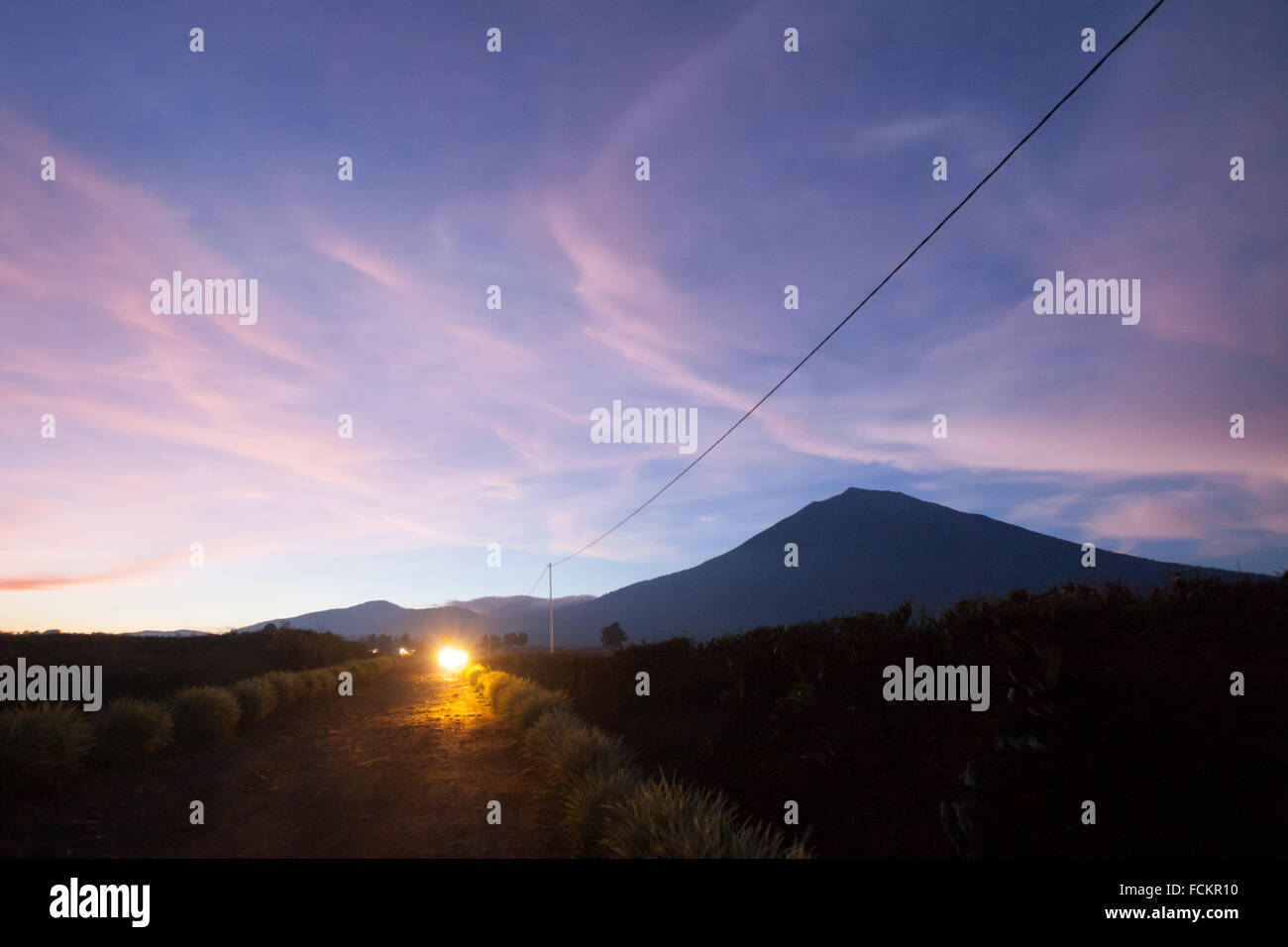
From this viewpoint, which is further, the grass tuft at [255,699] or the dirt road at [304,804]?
the grass tuft at [255,699]

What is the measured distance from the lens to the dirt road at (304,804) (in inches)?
259

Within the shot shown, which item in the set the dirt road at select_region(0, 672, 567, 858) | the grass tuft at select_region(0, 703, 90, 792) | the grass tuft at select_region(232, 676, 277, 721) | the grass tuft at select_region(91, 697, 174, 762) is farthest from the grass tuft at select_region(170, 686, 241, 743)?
the grass tuft at select_region(0, 703, 90, 792)

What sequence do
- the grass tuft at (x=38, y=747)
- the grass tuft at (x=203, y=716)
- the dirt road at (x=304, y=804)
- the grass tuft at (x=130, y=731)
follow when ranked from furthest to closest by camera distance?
the grass tuft at (x=203, y=716) < the grass tuft at (x=130, y=731) < the grass tuft at (x=38, y=747) < the dirt road at (x=304, y=804)

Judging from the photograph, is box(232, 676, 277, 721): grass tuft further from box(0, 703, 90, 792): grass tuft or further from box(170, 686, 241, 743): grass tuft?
box(0, 703, 90, 792): grass tuft

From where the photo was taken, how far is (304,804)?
8406 millimetres

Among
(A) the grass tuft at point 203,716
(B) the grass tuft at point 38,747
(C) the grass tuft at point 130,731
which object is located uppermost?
(B) the grass tuft at point 38,747

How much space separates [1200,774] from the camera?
5535mm

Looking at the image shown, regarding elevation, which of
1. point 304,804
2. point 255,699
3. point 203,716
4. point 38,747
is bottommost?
point 255,699

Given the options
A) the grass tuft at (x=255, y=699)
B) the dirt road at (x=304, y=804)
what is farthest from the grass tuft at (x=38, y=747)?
the grass tuft at (x=255, y=699)

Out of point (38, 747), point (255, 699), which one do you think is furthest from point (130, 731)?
point (255, 699)

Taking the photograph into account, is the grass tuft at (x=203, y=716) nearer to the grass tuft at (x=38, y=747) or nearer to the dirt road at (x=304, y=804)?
the dirt road at (x=304, y=804)

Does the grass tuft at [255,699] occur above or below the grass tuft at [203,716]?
below

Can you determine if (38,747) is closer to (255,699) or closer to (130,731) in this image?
(130,731)

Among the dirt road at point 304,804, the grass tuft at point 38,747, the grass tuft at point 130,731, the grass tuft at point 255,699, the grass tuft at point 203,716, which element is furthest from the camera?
the grass tuft at point 255,699
